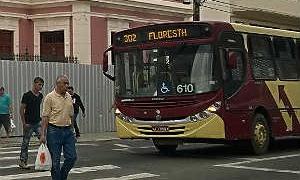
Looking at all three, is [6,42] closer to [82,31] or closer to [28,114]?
[82,31]

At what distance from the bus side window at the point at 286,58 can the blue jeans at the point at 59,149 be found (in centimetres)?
789

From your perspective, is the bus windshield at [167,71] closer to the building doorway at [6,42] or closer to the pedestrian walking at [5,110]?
the pedestrian walking at [5,110]

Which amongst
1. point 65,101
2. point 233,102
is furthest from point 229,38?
point 65,101

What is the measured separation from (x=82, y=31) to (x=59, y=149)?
65.0 feet

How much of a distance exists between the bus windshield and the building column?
45.7 feet

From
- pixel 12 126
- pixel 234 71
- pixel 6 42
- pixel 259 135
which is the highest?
pixel 6 42

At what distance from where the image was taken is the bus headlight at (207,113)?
14266mm

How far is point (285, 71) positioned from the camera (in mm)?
16688

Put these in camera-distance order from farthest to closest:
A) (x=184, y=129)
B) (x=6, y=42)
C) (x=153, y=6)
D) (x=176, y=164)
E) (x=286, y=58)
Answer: (x=153, y=6) → (x=6, y=42) → (x=286, y=58) → (x=184, y=129) → (x=176, y=164)

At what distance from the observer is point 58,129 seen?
1010 cm

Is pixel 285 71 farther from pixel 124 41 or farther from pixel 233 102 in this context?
pixel 124 41

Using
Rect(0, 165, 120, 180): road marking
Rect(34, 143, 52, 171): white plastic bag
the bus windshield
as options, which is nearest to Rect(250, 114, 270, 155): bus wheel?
the bus windshield

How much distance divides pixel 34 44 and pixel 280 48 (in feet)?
55.3

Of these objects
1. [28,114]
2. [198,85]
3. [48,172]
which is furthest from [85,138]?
[48,172]
